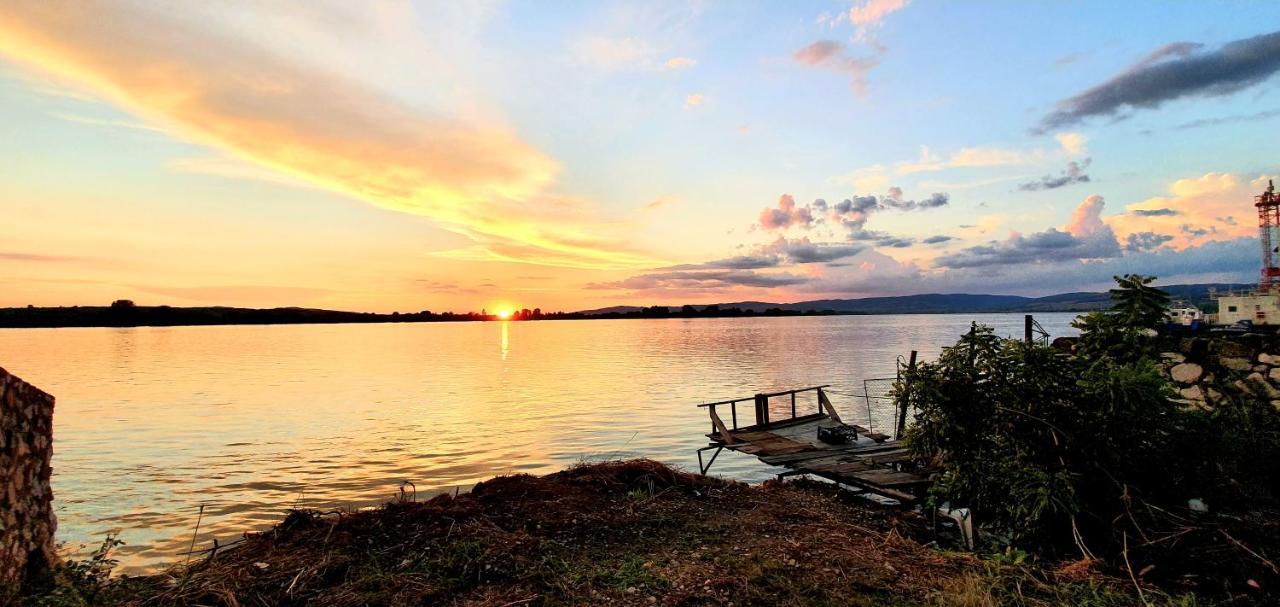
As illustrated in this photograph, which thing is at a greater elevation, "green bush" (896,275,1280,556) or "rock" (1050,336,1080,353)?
"rock" (1050,336,1080,353)

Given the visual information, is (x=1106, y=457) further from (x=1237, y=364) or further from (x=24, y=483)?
(x=24, y=483)

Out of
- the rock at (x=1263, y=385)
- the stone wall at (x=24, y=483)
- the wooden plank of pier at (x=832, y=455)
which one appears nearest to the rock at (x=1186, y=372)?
the rock at (x=1263, y=385)

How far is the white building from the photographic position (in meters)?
35.1

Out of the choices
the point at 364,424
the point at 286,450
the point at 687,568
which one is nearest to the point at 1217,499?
the point at 687,568

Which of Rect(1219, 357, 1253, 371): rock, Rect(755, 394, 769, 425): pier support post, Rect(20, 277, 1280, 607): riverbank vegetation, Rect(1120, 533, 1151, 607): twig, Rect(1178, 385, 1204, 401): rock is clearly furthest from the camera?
Rect(755, 394, 769, 425): pier support post

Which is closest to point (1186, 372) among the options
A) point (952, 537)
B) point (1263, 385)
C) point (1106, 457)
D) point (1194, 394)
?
point (1194, 394)

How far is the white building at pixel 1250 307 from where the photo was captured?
35.1 meters

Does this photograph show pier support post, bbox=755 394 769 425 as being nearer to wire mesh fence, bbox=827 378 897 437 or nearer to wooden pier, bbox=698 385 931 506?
wooden pier, bbox=698 385 931 506

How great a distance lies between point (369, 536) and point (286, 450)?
16.9 m

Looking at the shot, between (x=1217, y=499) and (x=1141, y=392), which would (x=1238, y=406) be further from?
(x=1141, y=392)

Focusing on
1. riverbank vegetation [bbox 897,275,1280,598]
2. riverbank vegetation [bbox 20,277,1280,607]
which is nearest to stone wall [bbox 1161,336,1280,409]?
riverbank vegetation [bbox 20,277,1280,607]

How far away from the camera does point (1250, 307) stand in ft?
127

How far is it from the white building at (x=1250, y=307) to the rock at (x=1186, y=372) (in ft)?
98.5

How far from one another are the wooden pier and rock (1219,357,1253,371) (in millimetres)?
7704
